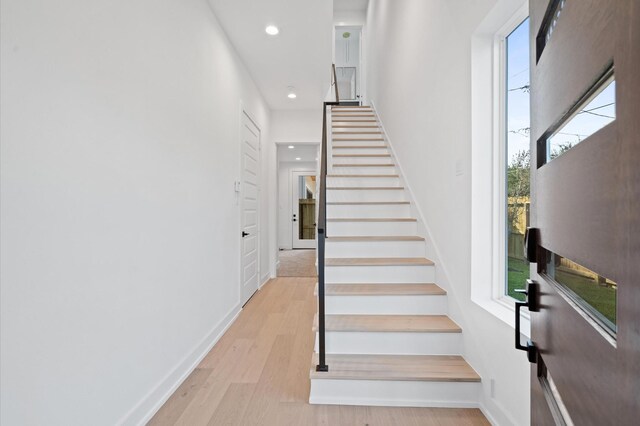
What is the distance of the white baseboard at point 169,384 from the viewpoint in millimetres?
1538

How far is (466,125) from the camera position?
1805 mm

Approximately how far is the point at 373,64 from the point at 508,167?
4.50 meters

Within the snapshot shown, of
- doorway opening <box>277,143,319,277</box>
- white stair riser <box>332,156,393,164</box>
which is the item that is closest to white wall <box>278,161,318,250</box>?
doorway opening <box>277,143,319,277</box>

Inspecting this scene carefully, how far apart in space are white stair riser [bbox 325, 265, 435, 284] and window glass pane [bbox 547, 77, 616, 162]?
5.76 ft

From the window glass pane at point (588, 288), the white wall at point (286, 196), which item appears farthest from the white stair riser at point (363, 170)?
the white wall at point (286, 196)

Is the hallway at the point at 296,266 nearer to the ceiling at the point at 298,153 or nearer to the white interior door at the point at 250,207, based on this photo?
the white interior door at the point at 250,207

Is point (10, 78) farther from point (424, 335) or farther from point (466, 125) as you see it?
point (424, 335)

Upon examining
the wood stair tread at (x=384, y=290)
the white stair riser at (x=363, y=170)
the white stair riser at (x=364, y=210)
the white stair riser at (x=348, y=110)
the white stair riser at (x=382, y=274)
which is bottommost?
the wood stair tread at (x=384, y=290)

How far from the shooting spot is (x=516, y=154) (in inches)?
62.4

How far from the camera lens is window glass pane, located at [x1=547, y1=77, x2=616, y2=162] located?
1.38 feet

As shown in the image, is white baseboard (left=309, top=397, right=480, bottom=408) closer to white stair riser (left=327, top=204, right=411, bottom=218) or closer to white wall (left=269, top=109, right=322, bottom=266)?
white stair riser (left=327, top=204, right=411, bottom=218)

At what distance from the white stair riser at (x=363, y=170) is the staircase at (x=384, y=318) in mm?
476

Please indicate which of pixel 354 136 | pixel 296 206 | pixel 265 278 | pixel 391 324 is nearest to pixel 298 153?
pixel 296 206

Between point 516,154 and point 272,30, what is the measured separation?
2.50 meters
